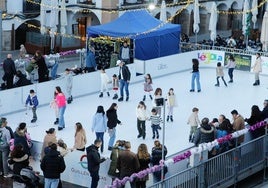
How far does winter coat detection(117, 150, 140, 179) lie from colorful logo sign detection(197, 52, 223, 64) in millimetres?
18604

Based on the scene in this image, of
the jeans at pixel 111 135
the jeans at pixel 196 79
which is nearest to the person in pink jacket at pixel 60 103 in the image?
the jeans at pixel 111 135

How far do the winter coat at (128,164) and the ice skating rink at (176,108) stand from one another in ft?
13.8

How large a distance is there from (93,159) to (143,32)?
1772 cm

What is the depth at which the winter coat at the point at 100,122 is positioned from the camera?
69.1 ft

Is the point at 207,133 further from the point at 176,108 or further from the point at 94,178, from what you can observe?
the point at 176,108

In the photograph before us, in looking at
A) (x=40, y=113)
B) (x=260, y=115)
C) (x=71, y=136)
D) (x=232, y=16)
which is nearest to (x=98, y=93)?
(x=40, y=113)

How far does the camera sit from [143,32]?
34.8 meters

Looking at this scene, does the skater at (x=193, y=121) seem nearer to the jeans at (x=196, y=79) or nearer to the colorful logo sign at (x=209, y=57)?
the jeans at (x=196, y=79)

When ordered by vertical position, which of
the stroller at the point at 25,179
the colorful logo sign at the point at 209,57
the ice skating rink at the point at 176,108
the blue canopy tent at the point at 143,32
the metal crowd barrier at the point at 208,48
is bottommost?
the ice skating rink at the point at 176,108

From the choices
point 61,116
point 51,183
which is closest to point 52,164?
point 51,183

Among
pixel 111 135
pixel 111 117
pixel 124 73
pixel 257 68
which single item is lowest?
pixel 111 135

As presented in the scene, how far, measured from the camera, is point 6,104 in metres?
26.0

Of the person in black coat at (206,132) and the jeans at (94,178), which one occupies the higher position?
the person in black coat at (206,132)

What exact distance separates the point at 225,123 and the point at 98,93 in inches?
390
